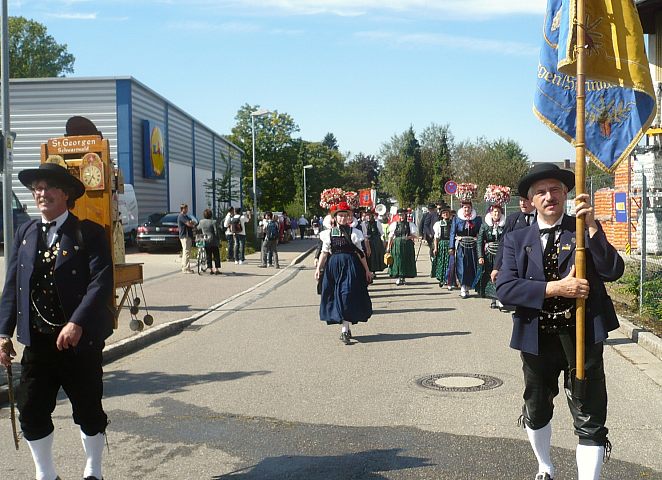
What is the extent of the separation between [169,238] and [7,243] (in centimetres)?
1868

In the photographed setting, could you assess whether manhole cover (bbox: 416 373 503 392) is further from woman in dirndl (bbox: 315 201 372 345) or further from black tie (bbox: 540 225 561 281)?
black tie (bbox: 540 225 561 281)

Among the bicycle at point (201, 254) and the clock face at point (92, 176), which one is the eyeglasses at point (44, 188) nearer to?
the clock face at point (92, 176)

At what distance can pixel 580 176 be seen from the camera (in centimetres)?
409

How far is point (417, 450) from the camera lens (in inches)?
207

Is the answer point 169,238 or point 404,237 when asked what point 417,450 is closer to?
point 404,237

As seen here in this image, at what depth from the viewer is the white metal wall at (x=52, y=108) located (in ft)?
112

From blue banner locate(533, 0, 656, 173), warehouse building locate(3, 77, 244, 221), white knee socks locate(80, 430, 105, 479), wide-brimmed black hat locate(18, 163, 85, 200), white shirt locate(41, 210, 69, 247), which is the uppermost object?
warehouse building locate(3, 77, 244, 221)

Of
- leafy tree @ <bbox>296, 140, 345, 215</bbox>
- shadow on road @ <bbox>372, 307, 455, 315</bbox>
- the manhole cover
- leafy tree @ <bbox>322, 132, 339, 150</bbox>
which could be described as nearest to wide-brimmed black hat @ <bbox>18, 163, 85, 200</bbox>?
the manhole cover

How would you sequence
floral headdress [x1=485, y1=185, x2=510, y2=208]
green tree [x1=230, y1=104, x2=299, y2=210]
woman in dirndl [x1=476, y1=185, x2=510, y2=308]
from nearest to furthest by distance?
woman in dirndl [x1=476, y1=185, x2=510, y2=308] < floral headdress [x1=485, y1=185, x2=510, y2=208] < green tree [x1=230, y1=104, x2=299, y2=210]

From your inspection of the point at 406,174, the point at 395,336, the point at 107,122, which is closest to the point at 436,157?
the point at 406,174

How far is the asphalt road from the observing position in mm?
4941

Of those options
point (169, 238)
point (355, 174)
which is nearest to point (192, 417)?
point (169, 238)

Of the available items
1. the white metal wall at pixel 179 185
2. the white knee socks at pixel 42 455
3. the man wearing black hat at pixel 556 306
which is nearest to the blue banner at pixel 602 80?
the man wearing black hat at pixel 556 306

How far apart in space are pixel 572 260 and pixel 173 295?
12.3 meters
